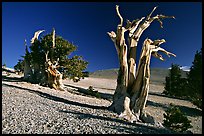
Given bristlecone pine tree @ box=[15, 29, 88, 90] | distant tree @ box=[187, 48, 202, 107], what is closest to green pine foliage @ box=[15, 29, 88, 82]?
bristlecone pine tree @ box=[15, 29, 88, 90]

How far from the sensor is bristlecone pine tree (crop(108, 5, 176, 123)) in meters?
16.6

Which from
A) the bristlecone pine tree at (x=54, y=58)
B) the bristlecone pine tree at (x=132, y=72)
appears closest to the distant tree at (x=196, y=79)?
the bristlecone pine tree at (x=132, y=72)

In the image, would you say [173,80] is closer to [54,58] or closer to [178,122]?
[54,58]

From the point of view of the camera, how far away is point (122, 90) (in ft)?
57.4

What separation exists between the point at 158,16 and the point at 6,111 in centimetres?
1522

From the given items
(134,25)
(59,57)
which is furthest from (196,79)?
(59,57)

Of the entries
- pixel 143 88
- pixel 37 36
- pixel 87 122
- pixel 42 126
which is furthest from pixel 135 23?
pixel 37 36

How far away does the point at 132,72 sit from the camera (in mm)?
17875

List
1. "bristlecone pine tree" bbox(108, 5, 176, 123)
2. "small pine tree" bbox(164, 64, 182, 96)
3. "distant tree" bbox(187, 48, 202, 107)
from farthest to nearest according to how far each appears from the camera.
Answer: "small pine tree" bbox(164, 64, 182, 96)
"distant tree" bbox(187, 48, 202, 107)
"bristlecone pine tree" bbox(108, 5, 176, 123)

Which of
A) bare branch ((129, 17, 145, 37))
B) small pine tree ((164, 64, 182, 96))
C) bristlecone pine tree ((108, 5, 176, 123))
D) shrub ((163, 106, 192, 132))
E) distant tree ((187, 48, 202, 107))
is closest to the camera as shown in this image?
shrub ((163, 106, 192, 132))

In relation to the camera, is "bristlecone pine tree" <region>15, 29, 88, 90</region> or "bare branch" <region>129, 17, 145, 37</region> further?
"bristlecone pine tree" <region>15, 29, 88, 90</region>

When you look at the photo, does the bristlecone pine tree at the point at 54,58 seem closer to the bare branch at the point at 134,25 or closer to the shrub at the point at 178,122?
the bare branch at the point at 134,25

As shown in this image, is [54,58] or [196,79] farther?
[54,58]

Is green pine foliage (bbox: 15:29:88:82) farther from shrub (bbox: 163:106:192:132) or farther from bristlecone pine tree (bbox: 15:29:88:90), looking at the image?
shrub (bbox: 163:106:192:132)
